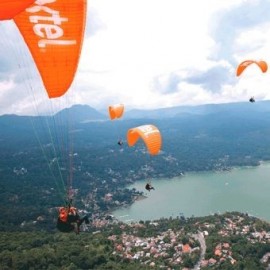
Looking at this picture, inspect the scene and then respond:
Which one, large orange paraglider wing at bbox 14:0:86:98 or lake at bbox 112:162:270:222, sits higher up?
large orange paraglider wing at bbox 14:0:86:98

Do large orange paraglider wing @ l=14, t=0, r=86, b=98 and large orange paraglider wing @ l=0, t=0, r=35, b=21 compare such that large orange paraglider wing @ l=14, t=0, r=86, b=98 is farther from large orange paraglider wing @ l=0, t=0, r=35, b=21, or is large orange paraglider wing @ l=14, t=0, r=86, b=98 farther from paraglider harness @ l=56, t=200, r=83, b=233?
paraglider harness @ l=56, t=200, r=83, b=233

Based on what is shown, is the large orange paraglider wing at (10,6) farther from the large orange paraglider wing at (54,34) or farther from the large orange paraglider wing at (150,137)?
the large orange paraglider wing at (150,137)

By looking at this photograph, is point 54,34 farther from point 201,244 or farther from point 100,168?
point 100,168

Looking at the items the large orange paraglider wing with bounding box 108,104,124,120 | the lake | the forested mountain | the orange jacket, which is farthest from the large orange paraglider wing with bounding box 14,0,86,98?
the lake

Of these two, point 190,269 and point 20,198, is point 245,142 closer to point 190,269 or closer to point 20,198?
point 20,198

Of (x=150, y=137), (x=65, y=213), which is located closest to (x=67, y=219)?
(x=65, y=213)
